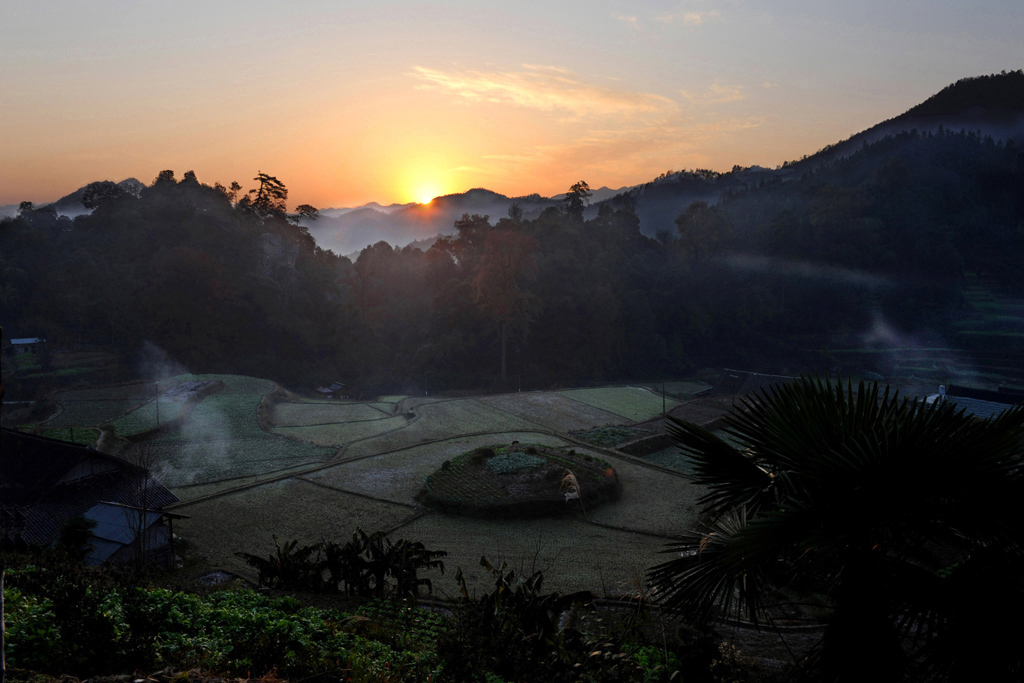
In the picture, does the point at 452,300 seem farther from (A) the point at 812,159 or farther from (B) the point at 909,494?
(A) the point at 812,159

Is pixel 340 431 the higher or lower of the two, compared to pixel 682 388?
higher

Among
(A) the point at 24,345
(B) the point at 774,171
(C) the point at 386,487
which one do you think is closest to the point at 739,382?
(C) the point at 386,487

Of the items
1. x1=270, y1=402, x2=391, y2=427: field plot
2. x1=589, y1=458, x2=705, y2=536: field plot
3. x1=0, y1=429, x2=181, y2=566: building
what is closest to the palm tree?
x1=0, y1=429, x2=181, y2=566: building

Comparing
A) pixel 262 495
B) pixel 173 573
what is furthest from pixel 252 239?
pixel 173 573

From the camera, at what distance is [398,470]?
2055cm

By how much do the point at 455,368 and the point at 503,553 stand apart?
3196cm

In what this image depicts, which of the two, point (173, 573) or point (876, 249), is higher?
point (876, 249)

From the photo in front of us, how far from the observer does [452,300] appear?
45219 millimetres

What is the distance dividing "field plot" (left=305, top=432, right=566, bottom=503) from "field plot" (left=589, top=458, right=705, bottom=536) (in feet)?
16.0

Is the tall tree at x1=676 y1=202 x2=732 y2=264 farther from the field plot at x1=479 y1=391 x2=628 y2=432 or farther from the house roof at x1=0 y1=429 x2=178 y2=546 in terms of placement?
the house roof at x1=0 y1=429 x2=178 y2=546

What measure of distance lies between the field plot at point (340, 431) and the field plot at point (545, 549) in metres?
9.22

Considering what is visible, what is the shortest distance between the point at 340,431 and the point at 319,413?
4.09 metres

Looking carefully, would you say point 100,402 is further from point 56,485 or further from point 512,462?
point 512,462

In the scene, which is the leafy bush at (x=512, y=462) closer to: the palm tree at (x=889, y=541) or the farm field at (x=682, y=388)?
the palm tree at (x=889, y=541)
